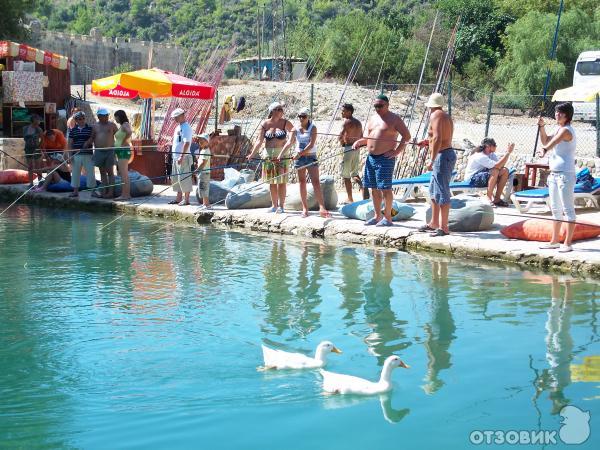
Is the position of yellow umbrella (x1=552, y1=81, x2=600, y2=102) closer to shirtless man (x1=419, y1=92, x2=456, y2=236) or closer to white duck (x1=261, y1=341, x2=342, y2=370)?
shirtless man (x1=419, y1=92, x2=456, y2=236)

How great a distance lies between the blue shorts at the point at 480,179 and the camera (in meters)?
13.1

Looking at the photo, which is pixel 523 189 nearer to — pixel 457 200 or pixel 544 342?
pixel 457 200

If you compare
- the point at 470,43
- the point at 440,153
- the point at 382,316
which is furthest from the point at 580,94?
the point at 470,43

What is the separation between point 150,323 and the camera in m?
7.84

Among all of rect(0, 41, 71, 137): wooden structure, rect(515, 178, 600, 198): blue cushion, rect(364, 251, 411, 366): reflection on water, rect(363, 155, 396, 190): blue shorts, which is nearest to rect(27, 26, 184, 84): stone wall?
rect(0, 41, 71, 137): wooden structure

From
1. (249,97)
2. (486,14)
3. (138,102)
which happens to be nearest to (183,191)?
(249,97)

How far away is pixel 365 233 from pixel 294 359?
17.1 feet

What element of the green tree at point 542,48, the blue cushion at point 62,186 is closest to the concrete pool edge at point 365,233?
the blue cushion at point 62,186

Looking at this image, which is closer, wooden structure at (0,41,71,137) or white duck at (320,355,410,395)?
white duck at (320,355,410,395)

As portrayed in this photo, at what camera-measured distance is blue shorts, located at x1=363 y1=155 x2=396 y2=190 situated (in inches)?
441

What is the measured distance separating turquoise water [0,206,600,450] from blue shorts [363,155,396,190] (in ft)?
2.88

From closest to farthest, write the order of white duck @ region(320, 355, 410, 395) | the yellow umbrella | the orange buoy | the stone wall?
white duck @ region(320, 355, 410, 395)
the yellow umbrella
the orange buoy
the stone wall

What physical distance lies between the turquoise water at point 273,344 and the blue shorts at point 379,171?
878 mm

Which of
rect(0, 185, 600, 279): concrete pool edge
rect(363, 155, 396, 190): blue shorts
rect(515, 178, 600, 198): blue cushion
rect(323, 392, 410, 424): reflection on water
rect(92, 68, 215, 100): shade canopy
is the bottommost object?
rect(323, 392, 410, 424): reflection on water
